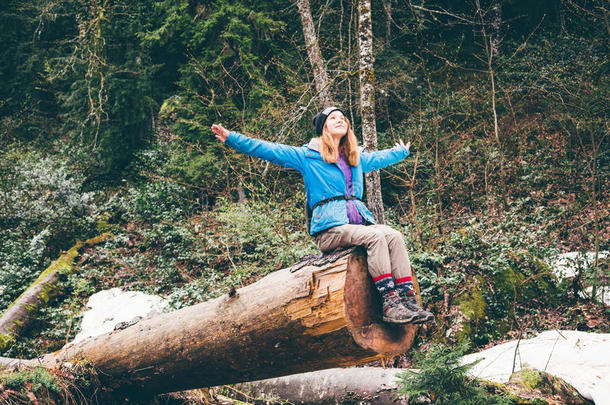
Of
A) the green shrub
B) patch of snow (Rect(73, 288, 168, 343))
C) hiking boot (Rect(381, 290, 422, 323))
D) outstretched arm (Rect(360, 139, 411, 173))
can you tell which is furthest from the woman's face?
patch of snow (Rect(73, 288, 168, 343))

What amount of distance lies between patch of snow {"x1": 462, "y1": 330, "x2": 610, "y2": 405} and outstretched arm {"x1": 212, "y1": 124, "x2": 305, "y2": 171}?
2549mm

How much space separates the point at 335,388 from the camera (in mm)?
4512

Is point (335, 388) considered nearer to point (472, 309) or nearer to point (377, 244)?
point (377, 244)

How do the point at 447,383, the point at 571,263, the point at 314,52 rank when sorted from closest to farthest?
1. the point at 447,383
2. the point at 571,263
3. the point at 314,52

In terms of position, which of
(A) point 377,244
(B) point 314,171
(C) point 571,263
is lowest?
(C) point 571,263

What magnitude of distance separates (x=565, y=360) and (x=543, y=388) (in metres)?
0.94

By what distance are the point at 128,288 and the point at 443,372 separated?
7789mm

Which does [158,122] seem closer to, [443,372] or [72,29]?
[72,29]

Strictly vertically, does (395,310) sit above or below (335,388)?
above

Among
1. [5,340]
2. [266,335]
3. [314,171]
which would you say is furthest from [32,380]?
[5,340]

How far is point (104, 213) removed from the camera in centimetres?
1235

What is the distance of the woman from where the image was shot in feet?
9.82

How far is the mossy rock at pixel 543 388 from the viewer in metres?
3.66

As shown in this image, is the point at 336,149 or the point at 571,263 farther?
the point at 571,263
